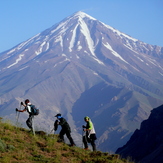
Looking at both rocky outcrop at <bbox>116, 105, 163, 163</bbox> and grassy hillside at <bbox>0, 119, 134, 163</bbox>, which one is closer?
grassy hillside at <bbox>0, 119, 134, 163</bbox>

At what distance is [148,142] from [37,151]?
108478mm

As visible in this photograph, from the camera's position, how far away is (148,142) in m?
122

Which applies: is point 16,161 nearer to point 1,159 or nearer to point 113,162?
point 1,159

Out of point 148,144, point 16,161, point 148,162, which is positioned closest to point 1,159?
point 16,161

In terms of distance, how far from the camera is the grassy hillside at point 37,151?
54.0 feet

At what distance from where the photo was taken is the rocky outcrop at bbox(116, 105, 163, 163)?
3827 inches

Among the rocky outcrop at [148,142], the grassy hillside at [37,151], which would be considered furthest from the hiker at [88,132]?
the rocky outcrop at [148,142]

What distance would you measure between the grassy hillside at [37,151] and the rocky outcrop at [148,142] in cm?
6908

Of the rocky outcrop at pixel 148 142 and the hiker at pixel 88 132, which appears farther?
the rocky outcrop at pixel 148 142

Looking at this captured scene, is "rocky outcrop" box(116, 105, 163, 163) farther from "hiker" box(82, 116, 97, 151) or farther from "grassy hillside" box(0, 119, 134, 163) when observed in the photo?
"grassy hillside" box(0, 119, 134, 163)

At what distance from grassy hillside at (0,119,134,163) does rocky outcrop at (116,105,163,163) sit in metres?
69.1

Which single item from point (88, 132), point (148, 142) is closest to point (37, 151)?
point (88, 132)

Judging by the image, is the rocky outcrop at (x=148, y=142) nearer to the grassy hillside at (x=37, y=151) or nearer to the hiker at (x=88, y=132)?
the hiker at (x=88, y=132)

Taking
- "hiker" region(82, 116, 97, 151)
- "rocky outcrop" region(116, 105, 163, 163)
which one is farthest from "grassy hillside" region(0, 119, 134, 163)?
"rocky outcrop" region(116, 105, 163, 163)
